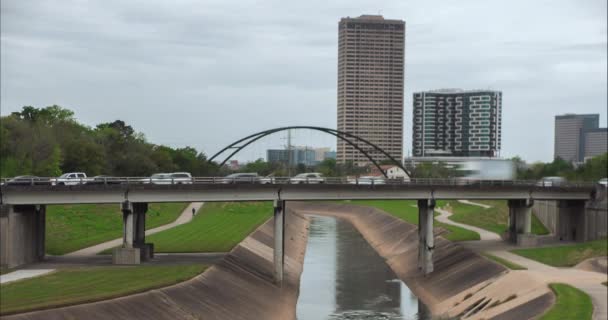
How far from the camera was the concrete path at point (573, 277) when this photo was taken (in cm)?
4844

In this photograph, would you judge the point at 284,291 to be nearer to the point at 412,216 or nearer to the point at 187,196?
the point at 187,196

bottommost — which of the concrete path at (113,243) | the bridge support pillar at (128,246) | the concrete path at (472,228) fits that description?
the concrete path at (472,228)

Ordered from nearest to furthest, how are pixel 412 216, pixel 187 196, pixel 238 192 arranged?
pixel 187 196 < pixel 238 192 < pixel 412 216

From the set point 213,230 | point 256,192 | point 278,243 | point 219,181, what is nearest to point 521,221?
point 278,243

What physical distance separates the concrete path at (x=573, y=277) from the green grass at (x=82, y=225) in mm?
44245

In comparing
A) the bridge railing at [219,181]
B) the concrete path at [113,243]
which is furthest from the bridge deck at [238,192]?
the concrete path at [113,243]

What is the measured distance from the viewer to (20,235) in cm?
6184

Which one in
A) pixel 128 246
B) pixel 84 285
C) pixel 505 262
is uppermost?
pixel 128 246

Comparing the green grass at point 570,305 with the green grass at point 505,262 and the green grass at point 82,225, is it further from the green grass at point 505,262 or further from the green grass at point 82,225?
the green grass at point 82,225

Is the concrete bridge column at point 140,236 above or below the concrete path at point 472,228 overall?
above

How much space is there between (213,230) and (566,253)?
46481mm

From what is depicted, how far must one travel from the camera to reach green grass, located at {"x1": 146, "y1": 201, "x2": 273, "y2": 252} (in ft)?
263

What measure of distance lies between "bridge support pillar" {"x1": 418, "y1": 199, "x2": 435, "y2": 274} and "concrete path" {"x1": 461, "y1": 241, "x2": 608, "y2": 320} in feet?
22.7

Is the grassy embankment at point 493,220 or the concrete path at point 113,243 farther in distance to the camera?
the grassy embankment at point 493,220
